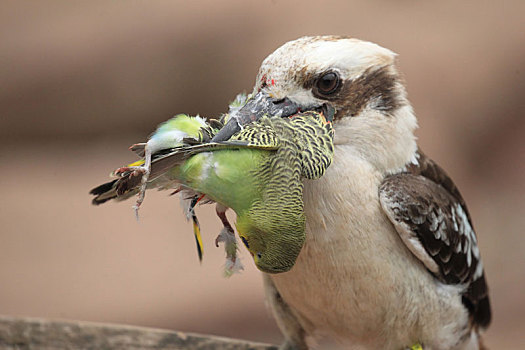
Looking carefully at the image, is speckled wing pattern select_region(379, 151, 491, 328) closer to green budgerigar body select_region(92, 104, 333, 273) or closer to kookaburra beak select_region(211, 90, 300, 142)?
kookaburra beak select_region(211, 90, 300, 142)

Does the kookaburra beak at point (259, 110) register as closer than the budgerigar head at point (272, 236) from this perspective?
No

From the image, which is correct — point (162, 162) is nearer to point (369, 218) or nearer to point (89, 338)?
point (369, 218)

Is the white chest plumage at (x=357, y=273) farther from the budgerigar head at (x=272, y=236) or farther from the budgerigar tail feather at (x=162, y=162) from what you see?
the budgerigar tail feather at (x=162, y=162)

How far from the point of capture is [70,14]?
5730 millimetres

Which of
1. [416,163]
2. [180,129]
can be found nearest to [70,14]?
[416,163]

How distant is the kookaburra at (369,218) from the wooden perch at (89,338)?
0.52m

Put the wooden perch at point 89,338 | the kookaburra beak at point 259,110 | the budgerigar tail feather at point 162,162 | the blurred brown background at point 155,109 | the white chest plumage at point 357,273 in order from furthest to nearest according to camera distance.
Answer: the blurred brown background at point 155,109 → the wooden perch at point 89,338 → the white chest plumage at point 357,273 → the kookaburra beak at point 259,110 → the budgerigar tail feather at point 162,162

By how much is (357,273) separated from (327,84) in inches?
28.3

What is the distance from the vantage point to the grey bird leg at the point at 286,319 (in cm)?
321

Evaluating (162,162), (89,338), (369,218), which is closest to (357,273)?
(369,218)

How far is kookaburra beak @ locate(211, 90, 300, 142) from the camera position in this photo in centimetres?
212

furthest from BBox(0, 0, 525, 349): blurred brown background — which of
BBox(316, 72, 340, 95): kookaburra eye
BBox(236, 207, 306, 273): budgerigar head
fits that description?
BBox(236, 207, 306, 273): budgerigar head

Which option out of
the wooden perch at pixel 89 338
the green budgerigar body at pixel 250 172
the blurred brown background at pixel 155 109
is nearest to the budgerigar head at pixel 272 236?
the green budgerigar body at pixel 250 172

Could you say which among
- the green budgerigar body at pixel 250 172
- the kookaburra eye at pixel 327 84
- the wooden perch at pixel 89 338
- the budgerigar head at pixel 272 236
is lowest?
the wooden perch at pixel 89 338
